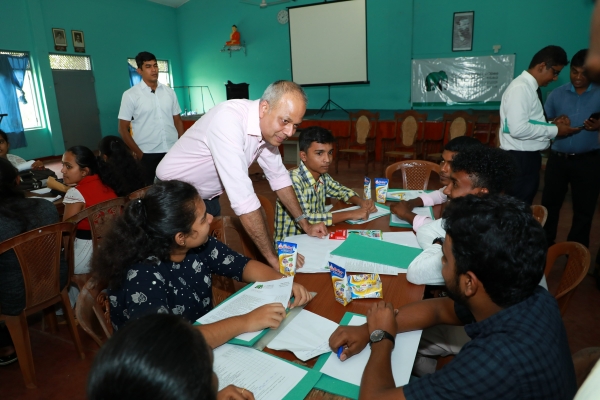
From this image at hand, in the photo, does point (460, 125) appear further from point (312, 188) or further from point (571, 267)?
point (571, 267)

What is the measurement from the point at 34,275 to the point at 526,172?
349cm

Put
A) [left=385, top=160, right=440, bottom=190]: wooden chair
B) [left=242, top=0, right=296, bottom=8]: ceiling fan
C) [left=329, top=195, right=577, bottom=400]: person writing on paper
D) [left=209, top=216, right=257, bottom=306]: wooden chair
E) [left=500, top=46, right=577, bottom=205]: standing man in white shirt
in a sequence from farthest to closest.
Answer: [left=242, top=0, right=296, bottom=8]: ceiling fan
[left=385, top=160, right=440, bottom=190]: wooden chair
[left=500, top=46, right=577, bottom=205]: standing man in white shirt
[left=209, top=216, right=257, bottom=306]: wooden chair
[left=329, top=195, right=577, bottom=400]: person writing on paper

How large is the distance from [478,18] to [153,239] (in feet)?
29.3

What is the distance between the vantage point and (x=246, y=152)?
2.03 meters

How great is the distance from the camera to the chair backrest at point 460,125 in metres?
6.30

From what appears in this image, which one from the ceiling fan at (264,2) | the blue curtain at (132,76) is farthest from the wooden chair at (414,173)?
the blue curtain at (132,76)

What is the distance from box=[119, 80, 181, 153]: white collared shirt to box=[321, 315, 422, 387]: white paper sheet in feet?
11.8

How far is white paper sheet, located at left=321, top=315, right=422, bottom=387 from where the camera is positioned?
41.1 inches

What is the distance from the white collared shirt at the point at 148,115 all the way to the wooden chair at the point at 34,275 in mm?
2125

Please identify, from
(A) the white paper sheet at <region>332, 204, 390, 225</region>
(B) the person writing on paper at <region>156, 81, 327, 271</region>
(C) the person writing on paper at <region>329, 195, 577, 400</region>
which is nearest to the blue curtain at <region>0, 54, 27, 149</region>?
(B) the person writing on paper at <region>156, 81, 327, 271</region>

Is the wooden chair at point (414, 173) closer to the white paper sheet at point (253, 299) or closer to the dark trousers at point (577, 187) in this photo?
the dark trousers at point (577, 187)

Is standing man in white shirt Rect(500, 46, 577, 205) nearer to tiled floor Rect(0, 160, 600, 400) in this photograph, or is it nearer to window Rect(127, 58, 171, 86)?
tiled floor Rect(0, 160, 600, 400)

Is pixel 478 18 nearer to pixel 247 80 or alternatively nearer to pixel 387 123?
pixel 387 123

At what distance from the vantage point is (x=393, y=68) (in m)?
9.18
